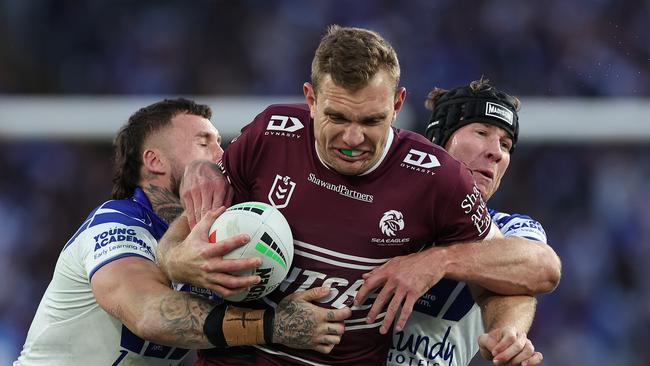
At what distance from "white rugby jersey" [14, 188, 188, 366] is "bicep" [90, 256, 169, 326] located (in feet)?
0.53

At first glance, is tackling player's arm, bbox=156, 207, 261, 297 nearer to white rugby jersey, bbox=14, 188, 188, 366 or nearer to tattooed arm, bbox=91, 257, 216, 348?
tattooed arm, bbox=91, 257, 216, 348

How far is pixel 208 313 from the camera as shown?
4.94 m

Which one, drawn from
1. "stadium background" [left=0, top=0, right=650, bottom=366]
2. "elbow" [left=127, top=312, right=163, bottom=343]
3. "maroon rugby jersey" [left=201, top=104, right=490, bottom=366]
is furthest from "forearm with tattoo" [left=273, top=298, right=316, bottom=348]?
"stadium background" [left=0, top=0, right=650, bottom=366]

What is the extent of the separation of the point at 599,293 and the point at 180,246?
27.1ft

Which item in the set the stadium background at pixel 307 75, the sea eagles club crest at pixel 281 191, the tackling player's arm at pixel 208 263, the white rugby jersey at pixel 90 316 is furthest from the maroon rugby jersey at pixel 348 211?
the stadium background at pixel 307 75

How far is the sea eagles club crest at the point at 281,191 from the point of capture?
4.92 m

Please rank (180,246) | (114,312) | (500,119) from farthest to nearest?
(500,119) → (114,312) → (180,246)

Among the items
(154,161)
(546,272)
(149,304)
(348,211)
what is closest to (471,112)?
(546,272)

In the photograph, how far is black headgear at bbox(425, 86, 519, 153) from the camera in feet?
19.7

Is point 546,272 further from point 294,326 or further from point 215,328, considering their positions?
point 215,328

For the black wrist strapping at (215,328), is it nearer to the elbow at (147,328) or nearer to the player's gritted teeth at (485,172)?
the elbow at (147,328)

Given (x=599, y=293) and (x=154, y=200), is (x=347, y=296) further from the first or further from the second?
(x=599, y=293)

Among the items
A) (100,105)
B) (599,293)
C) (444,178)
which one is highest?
(444,178)

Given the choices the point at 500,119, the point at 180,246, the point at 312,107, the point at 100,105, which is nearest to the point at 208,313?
the point at 180,246
